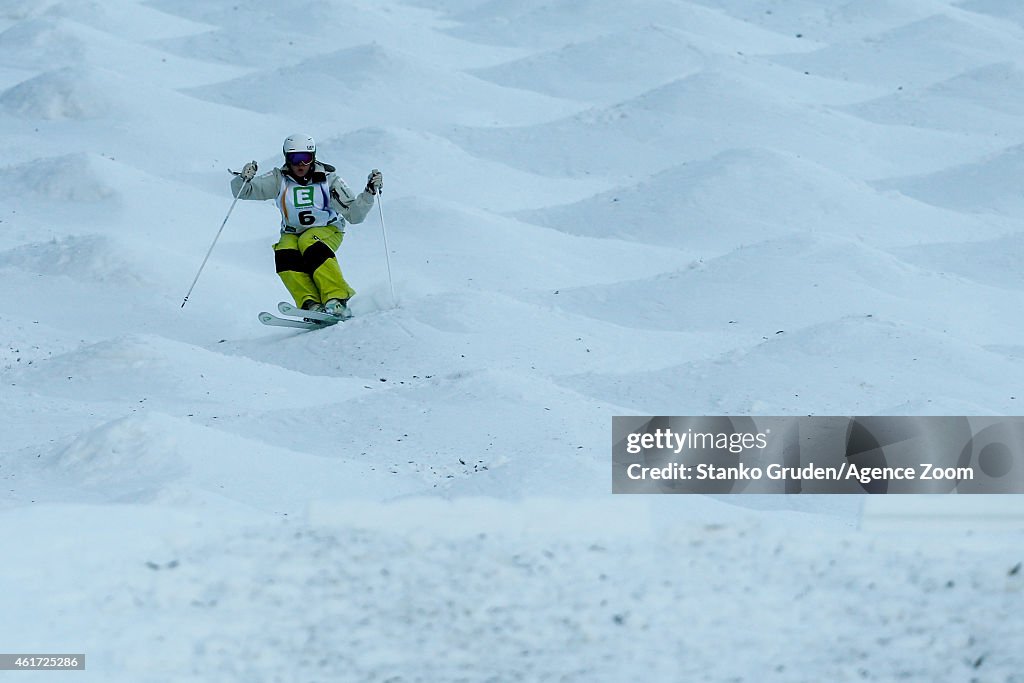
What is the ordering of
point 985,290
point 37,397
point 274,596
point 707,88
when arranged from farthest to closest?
point 707,88 < point 985,290 < point 37,397 < point 274,596

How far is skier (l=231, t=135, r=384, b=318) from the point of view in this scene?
664 centimetres

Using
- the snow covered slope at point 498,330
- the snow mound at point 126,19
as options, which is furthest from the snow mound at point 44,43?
the snow mound at point 126,19

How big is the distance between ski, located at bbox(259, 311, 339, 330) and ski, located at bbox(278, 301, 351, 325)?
0.05 feet

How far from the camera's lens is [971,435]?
16.5ft

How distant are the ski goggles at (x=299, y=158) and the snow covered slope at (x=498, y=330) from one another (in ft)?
2.51

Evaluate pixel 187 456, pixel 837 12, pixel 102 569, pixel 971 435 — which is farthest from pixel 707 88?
pixel 102 569

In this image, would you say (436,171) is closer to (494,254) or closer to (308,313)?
(494,254)

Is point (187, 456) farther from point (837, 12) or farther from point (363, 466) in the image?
point (837, 12)

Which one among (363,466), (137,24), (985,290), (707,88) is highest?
(137,24)

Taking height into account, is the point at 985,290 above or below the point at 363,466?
above

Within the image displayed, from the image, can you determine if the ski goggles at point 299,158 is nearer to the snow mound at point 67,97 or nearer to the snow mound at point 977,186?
the snow mound at point 977,186

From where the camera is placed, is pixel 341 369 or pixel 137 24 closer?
pixel 341 369

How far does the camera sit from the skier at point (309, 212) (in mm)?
6637

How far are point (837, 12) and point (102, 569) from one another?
1229 centimetres
